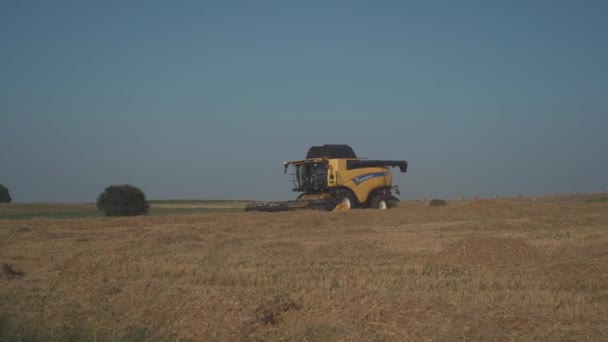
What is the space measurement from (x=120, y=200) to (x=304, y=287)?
2747cm

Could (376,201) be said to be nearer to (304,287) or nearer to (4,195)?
(304,287)

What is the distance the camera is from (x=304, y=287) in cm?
910

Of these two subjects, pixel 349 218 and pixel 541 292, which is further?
pixel 349 218

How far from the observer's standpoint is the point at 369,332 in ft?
20.9

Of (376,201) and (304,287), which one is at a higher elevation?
(376,201)

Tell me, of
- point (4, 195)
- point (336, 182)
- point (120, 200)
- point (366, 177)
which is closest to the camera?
point (336, 182)

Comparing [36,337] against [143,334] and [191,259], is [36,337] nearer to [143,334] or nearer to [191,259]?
[143,334]

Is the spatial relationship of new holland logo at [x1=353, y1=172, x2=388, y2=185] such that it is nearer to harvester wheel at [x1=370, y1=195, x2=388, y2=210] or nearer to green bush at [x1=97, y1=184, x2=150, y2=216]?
harvester wheel at [x1=370, y1=195, x2=388, y2=210]

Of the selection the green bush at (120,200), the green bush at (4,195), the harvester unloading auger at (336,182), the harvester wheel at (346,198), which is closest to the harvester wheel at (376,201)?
the harvester unloading auger at (336,182)

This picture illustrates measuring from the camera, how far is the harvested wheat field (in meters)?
6.56

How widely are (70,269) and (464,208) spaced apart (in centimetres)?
2190

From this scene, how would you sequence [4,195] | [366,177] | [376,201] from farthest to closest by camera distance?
[4,195] < [376,201] < [366,177]

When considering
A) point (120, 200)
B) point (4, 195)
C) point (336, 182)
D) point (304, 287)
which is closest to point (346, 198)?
point (336, 182)

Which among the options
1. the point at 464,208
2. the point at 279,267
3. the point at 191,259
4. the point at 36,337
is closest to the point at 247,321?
the point at 36,337
